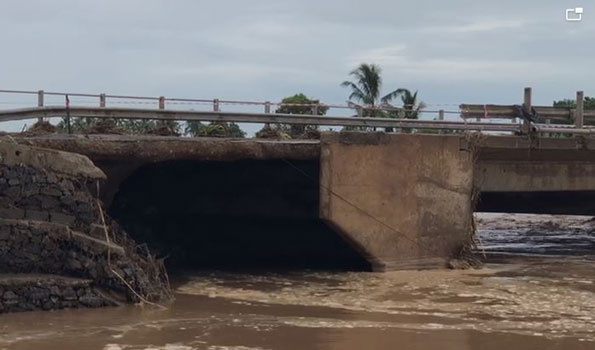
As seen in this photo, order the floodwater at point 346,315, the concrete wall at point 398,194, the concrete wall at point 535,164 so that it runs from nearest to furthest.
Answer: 1. the floodwater at point 346,315
2. the concrete wall at point 398,194
3. the concrete wall at point 535,164

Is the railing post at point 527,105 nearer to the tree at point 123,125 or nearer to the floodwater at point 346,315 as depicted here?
the floodwater at point 346,315

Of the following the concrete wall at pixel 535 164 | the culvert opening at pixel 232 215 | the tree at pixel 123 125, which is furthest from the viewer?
the culvert opening at pixel 232 215

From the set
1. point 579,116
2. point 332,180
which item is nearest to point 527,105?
point 579,116

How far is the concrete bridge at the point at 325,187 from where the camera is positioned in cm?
1503

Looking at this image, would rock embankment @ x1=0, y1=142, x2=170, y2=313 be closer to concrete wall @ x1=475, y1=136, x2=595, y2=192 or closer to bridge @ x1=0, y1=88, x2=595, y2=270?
bridge @ x1=0, y1=88, x2=595, y2=270

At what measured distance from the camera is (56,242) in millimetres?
11461

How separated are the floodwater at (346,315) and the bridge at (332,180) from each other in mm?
1087

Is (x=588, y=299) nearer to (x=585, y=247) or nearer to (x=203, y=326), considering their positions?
(x=203, y=326)

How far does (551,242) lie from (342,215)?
34.5 ft

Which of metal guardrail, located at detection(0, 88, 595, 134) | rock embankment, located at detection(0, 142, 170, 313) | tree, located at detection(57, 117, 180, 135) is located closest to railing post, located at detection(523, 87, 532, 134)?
metal guardrail, located at detection(0, 88, 595, 134)

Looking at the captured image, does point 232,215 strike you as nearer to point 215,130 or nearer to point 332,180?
point 215,130

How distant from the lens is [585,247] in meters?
21.9

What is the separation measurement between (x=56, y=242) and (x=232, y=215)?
25.9 ft

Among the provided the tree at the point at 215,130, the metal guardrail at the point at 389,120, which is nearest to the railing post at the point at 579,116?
the metal guardrail at the point at 389,120
